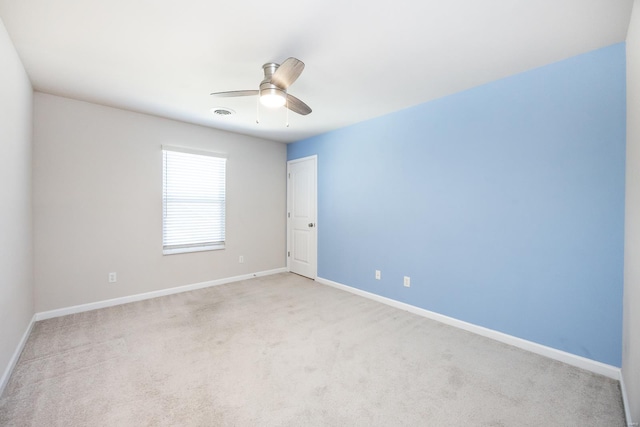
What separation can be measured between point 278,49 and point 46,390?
287cm

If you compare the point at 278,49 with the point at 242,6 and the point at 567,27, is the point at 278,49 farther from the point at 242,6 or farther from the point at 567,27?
the point at 567,27

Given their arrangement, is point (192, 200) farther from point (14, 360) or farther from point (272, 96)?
point (272, 96)

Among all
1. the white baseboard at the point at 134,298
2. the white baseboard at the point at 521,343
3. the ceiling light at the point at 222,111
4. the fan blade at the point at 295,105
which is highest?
the ceiling light at the point at 222,111

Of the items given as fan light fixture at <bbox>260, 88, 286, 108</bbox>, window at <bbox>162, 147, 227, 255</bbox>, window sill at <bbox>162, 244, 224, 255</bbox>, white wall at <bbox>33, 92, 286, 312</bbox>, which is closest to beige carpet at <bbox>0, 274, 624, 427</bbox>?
white wall at <bbox>33, 92, 286, 312</bbox>

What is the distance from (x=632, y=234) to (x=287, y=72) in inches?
97.2

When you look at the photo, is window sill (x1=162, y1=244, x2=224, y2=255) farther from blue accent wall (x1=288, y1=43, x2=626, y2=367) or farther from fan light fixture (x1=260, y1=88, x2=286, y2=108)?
fan light fixture (x1=260, y1=88, x2=286, y2=108)

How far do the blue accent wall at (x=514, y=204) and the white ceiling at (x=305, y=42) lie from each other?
0.98ft

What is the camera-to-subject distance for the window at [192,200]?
3.91 metres

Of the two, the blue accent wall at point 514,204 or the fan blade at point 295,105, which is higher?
the fan blade at point 295,105

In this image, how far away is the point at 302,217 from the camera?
16.3ft

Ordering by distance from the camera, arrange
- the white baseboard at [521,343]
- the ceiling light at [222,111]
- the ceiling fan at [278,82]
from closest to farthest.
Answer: the ceiling fan at [278,82]
the white baseboard at [521,343]
the ceiling light at [222,111]

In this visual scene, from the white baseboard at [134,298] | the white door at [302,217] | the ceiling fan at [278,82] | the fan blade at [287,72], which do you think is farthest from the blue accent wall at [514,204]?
the white baseboard at [134,298]

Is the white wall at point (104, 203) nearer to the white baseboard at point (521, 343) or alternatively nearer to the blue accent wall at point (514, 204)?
the blue accent wall at point (514, 204)

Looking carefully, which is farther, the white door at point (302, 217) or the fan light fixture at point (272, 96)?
the white door at point (302, 217)
